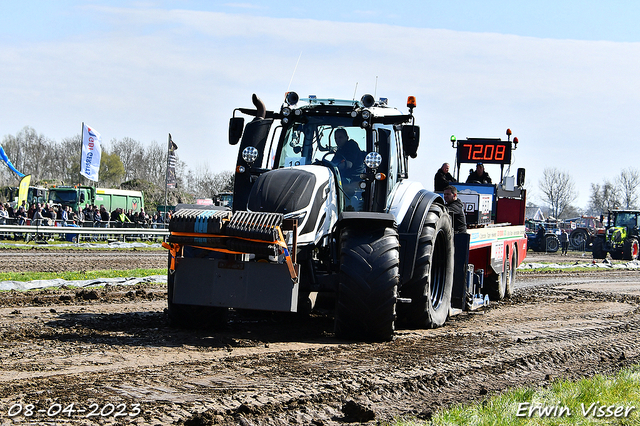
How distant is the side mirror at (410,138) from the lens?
28.0 feet

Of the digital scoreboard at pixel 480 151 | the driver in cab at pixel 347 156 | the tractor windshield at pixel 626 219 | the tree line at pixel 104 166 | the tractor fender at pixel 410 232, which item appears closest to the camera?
the tractor fender at pixel 410 232

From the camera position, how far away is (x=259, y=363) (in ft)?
19.9

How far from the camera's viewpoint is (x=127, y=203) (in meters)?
42.2

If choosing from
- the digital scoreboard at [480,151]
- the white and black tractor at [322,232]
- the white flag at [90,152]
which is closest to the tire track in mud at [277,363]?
the white and black tractor at [322,232]

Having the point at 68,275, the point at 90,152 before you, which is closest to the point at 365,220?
the point at 68,275

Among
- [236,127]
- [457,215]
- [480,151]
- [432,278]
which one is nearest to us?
[236,127]

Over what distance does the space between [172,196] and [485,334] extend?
5985 cm

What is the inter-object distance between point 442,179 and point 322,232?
656cm

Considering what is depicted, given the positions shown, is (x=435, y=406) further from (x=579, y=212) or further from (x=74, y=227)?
(x=579, y=212)

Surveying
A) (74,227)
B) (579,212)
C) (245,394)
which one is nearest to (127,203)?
(74,227)

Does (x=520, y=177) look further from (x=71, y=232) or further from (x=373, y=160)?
(x=71, y=232)

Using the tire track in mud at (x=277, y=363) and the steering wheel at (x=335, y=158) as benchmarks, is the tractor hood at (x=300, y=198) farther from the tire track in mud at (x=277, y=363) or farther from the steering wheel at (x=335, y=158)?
the tire track in mud at (x=277, y=363)

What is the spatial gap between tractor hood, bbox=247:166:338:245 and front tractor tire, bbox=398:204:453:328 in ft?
3.98

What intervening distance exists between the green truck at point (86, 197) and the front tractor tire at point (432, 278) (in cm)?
2856
